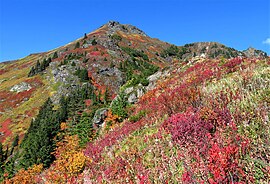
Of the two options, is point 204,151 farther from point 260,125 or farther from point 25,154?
point 25,154

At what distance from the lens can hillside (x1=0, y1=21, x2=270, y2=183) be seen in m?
5.96

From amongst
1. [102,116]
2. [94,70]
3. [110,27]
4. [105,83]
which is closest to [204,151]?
[102,116]

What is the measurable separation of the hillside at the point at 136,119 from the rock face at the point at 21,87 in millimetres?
519

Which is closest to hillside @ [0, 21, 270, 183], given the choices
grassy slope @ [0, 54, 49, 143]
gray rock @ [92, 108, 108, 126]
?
gray rock @ [92, 108, 108, 126]

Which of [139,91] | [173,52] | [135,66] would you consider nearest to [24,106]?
[135,66]

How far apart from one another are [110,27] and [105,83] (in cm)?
8690

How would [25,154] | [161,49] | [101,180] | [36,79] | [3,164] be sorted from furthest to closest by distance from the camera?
[161,49] → [36,79] → [3,164] → [25,154] → [101,180]

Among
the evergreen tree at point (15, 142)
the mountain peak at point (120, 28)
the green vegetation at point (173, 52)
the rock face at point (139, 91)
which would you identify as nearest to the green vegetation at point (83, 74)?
the evergreen tree at point (15, 142)

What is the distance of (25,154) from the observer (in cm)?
4812

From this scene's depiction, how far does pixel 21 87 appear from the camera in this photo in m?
87.1

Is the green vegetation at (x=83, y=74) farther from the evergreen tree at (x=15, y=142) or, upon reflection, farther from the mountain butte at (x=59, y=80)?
the evergreen tree at (x=15, y=142)

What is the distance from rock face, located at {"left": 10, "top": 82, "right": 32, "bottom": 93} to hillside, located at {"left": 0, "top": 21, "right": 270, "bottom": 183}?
0.52 meters

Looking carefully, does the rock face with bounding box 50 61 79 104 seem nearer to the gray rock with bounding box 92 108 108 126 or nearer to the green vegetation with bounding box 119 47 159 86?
the green vegetation with bounding box 119 47 159 86

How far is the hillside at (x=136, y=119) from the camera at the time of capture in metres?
5.96
